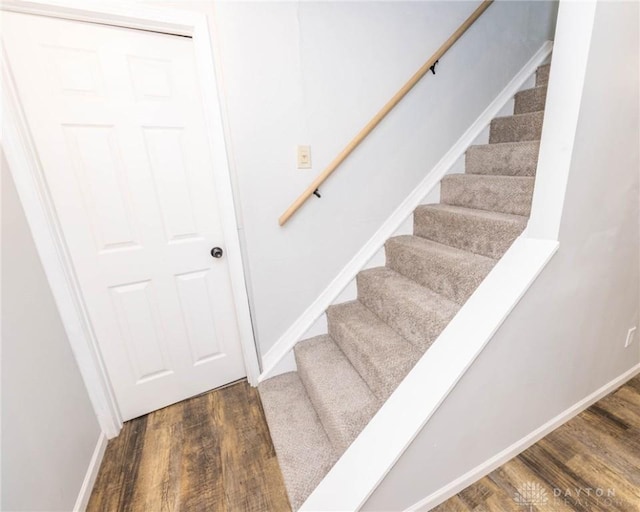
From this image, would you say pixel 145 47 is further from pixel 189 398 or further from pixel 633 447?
pixel 633 447

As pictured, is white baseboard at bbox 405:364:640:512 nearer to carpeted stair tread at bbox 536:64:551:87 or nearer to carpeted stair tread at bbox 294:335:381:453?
carpeted stair tread at bbox 294:335:381:453

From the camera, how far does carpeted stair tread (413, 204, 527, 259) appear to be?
131cm

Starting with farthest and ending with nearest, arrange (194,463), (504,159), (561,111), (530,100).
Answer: (530,100)
(504,159)
(194,463)
(561,111)

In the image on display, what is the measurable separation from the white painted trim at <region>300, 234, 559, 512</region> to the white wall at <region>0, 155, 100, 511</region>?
34.8 inches

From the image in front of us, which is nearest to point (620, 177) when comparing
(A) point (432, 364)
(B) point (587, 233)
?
(B) point (587, 233)

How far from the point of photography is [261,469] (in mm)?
1248

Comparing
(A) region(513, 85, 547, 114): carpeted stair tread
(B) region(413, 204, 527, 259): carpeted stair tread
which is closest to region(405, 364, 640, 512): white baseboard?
(B) region(413, 204, 527, 259): carpeted stair tread

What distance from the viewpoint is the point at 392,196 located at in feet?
5.97

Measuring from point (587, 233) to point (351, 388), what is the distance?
1.15 m

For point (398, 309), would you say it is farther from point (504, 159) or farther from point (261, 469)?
point (504, 159)

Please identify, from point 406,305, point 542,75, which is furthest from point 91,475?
point 542,75

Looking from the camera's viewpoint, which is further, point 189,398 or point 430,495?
point 189,398

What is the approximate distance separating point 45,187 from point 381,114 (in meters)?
1.63

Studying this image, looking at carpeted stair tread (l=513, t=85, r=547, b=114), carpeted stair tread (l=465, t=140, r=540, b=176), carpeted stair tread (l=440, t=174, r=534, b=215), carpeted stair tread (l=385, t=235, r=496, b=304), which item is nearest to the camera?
carpeted stair tread (l=385, t=235, r=496, b=304)
